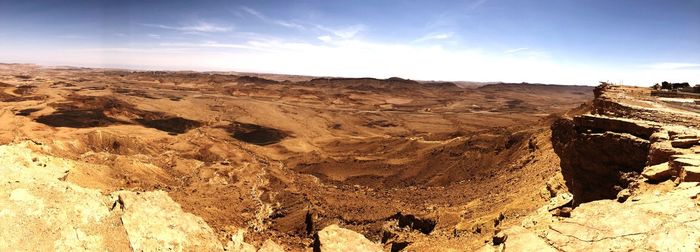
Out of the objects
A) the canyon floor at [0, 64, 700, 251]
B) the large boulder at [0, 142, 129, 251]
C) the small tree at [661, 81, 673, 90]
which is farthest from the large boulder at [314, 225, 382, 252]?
the small tree at [661, 81, 673, 90]

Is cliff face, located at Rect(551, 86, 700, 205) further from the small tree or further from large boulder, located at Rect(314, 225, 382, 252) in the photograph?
the small tree

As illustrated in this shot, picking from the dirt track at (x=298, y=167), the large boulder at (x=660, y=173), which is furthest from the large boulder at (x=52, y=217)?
the large boulder at (x=660, y=173)

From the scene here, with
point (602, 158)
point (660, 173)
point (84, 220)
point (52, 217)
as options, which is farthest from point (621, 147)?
point (52, 217)

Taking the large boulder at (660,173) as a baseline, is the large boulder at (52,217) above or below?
below

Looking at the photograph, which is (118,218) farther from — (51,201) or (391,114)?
(391,114)

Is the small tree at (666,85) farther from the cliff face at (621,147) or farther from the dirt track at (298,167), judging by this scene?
the cliff face at (621,147)

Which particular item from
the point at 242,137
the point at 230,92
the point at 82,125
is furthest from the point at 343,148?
the point at 230,92
